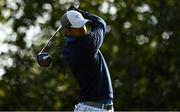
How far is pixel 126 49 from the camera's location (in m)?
15.1

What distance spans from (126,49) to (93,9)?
113cm

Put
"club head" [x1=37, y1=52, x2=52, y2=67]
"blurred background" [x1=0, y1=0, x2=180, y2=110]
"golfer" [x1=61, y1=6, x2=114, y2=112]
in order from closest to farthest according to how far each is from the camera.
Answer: "golfer" [x1=61, y1=6, x2=114, y2=112], "club head" [x1=37, y1=52, x2=52, y2=67], "blurred background" [x1=0, y1=0, x2=180, y2=110]

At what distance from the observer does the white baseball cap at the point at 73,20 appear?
621 cm

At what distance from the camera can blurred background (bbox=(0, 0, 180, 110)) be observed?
1470 cm

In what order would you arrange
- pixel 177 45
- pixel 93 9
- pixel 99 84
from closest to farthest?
1. pixel 99 84
2. pixel 177 45
3. pixel 93 9

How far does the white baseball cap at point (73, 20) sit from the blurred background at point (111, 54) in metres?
8.15

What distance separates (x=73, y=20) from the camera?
6.25 meters

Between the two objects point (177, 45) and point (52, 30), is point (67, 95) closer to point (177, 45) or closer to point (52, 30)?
point (52, 30)

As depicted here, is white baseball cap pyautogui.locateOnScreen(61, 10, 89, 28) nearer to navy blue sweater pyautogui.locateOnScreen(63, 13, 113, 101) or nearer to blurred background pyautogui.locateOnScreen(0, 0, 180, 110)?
navy blue sweater pyautogui.locateOnScreen(63, 13, 113, 101)

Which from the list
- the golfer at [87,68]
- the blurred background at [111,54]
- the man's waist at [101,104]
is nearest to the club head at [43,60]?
the golfer at [87,68]

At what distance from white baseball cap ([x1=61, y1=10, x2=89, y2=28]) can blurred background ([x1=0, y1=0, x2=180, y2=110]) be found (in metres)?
8.15

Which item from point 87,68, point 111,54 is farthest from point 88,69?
point 111,54

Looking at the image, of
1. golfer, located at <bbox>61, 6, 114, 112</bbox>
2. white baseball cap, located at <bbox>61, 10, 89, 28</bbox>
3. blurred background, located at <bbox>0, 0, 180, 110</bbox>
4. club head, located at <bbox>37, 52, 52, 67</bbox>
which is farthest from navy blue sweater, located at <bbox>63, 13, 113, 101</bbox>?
blurred background, located at <bbox>0, 0, 180, 110</bbox>

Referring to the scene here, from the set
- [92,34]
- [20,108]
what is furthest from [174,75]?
[92,34]
